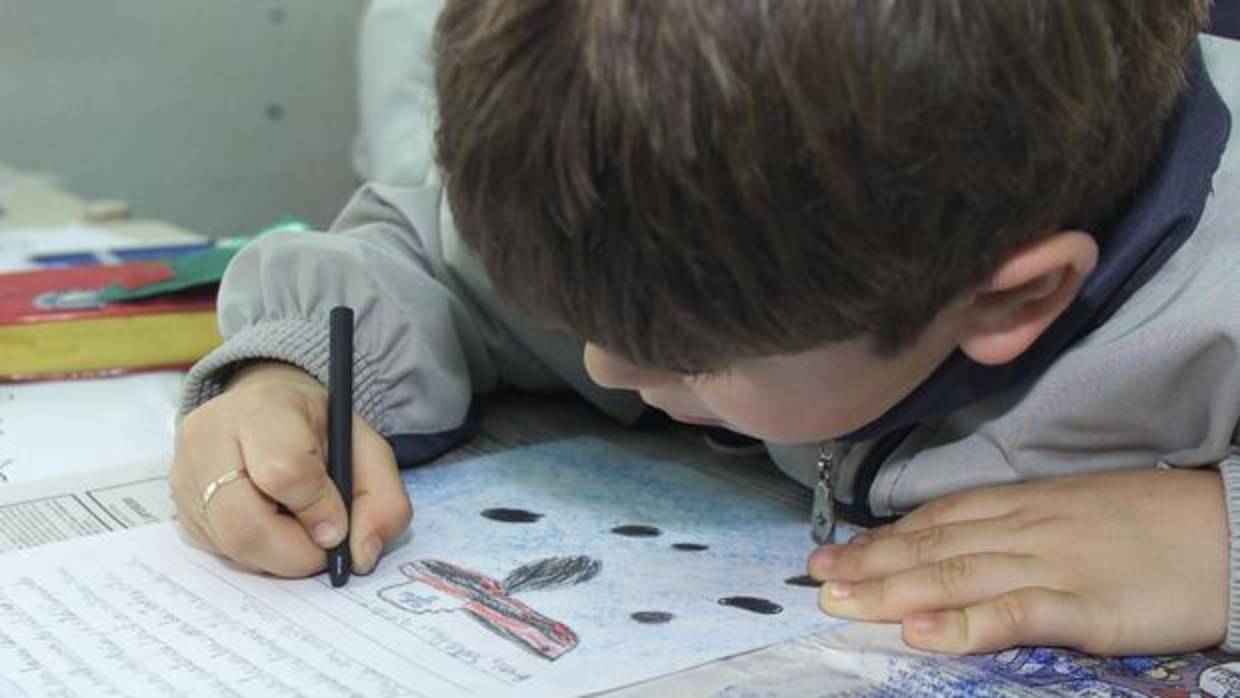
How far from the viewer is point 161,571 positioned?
527 millimetres

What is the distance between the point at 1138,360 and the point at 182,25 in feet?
3.51

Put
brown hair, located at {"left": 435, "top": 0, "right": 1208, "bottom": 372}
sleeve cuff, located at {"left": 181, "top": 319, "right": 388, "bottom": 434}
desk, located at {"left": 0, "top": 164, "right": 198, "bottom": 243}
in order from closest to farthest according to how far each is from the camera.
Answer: brown hair, located at {"left": 435, "top": 0, "right": 1208, "bottom": 372} < sleeve cuff, located at {"left": 181, "top": 319, "right": 388, "bottom": 434} < desk, located at {"left": 0, "top": 164, "right": 198, "bottom": 243}

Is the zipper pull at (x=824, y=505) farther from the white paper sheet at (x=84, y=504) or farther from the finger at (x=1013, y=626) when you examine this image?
the white paper sheet at (x=84, y=504)

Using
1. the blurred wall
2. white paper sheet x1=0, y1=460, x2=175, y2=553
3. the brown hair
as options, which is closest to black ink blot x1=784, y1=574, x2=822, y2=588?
the brown hair

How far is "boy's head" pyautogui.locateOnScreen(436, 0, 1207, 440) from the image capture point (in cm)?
40

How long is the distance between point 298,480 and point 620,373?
12 centimetres

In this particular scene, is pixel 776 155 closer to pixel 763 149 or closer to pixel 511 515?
pixel 763 149

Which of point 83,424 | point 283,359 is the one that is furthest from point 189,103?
point 283,359

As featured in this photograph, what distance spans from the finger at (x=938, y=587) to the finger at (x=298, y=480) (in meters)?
0.17

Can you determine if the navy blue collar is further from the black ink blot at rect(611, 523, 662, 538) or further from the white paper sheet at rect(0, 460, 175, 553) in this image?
the white paper sheet at rect(0, 460, 175, 553)

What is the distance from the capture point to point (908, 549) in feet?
1.69

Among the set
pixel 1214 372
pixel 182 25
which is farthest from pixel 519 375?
pixel 182 25

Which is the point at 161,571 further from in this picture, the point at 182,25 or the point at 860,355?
the point at 182,25

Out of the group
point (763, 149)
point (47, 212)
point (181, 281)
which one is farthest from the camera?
point (47, 212)
